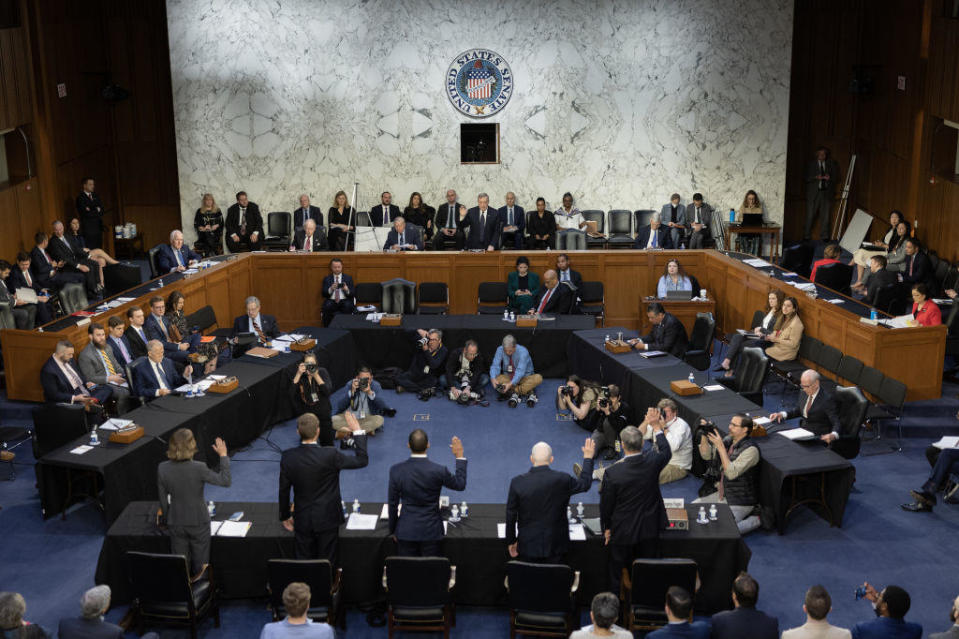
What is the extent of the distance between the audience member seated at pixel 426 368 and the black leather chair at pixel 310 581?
5.78 meters

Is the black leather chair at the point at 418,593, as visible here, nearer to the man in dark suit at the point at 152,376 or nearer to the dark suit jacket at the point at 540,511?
the dark suit jacket at the point at 540,511

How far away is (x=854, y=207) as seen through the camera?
66.7ft

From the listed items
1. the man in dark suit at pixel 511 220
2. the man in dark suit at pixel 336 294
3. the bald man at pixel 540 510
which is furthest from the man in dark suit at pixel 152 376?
the man in dark suit at pixel 511 220

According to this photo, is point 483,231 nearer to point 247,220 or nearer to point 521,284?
point 521,284

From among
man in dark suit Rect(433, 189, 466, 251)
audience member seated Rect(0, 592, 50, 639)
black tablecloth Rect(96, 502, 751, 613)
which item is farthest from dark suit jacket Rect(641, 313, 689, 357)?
audience member seated Rect(0, 592, 50, 639)

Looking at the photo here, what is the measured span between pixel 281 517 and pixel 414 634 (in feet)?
4.55

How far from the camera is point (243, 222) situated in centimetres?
1869

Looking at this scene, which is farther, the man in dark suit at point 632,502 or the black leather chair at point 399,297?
the black leather chair at point 399,297

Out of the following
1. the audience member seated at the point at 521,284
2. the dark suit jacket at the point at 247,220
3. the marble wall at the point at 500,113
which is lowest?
the audience member seated at the point at 521,284

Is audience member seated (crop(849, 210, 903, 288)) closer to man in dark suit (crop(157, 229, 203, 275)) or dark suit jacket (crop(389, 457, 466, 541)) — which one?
dark suit jacket (crop(389, 457, 466, 541))

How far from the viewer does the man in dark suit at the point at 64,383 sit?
36.9 feet

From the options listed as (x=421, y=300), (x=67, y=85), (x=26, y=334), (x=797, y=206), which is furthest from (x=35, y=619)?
(x=797, y=206)

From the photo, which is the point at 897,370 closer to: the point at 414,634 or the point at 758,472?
the point at 758,472

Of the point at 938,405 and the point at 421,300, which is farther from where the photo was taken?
the point at 421,300
